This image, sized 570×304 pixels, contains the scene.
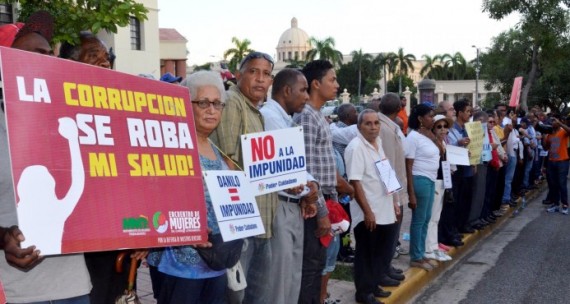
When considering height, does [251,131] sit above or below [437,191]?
above

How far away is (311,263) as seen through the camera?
4387 millimetres

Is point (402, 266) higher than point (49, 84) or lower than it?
lower

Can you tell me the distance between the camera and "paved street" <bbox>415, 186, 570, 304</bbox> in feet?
20.7

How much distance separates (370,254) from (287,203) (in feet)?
6.23

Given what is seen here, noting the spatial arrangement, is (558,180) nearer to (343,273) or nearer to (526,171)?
(526,171)

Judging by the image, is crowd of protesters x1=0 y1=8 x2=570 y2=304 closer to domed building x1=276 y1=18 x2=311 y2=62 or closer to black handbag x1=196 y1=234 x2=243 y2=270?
black handbag x1=196 y1=234 x2=243 y2=270

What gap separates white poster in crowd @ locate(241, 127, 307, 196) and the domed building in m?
138

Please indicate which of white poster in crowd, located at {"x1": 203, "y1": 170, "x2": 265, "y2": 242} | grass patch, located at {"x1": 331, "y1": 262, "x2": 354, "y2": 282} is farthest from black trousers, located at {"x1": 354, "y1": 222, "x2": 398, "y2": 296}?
white poster in crowd, located at {"x1": 203, "y1": 170, "x2": 265, "y2": 242}

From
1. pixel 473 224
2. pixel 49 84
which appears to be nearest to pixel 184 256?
pixel 49 84

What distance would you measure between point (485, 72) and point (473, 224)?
3175 centimetres

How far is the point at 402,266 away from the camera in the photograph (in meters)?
7.03

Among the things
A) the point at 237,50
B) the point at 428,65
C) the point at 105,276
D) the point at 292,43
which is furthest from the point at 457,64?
the point at 105,276

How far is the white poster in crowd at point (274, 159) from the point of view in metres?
3.56

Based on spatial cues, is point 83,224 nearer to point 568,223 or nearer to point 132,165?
point 132,165
